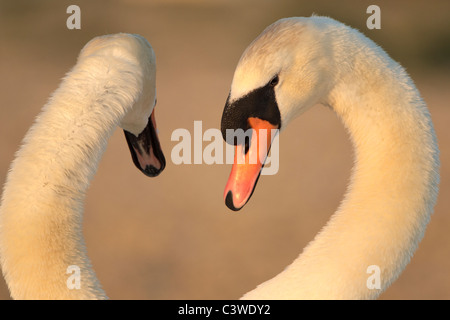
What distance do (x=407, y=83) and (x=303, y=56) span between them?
15.5 inches

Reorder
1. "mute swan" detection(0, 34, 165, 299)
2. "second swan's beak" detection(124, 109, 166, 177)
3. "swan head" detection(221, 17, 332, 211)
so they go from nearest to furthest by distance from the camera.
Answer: "mute swan" detection(0, 34, 165, 299) → "swan head" detection(221, 17, 332, 211) → "second swan's beak" detection(124, 109, 166, 177)

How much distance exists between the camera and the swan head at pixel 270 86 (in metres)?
2.57

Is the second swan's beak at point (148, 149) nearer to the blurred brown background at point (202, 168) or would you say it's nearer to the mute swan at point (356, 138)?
the mute swan at point (356, 138)

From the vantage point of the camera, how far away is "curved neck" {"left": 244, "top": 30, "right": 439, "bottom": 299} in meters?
2.54

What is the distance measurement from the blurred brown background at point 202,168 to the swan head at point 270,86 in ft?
15.5

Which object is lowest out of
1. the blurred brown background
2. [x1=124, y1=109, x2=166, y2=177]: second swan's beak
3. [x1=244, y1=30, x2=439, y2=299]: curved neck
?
[x1=244, y1=30, x2=439, y2=299]: curved neck

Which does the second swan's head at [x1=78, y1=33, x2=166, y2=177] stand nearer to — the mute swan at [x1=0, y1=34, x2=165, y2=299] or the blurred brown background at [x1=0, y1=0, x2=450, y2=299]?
the mute swan at [x1=0, y1=34, x2=165, y2=299]

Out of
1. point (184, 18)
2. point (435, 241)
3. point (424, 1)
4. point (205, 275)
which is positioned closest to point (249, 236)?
point (205, 275)

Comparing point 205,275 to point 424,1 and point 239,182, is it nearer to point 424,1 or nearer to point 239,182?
point 239,182

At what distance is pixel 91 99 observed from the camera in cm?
255

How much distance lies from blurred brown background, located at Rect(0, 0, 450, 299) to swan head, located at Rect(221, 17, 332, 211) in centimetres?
471
